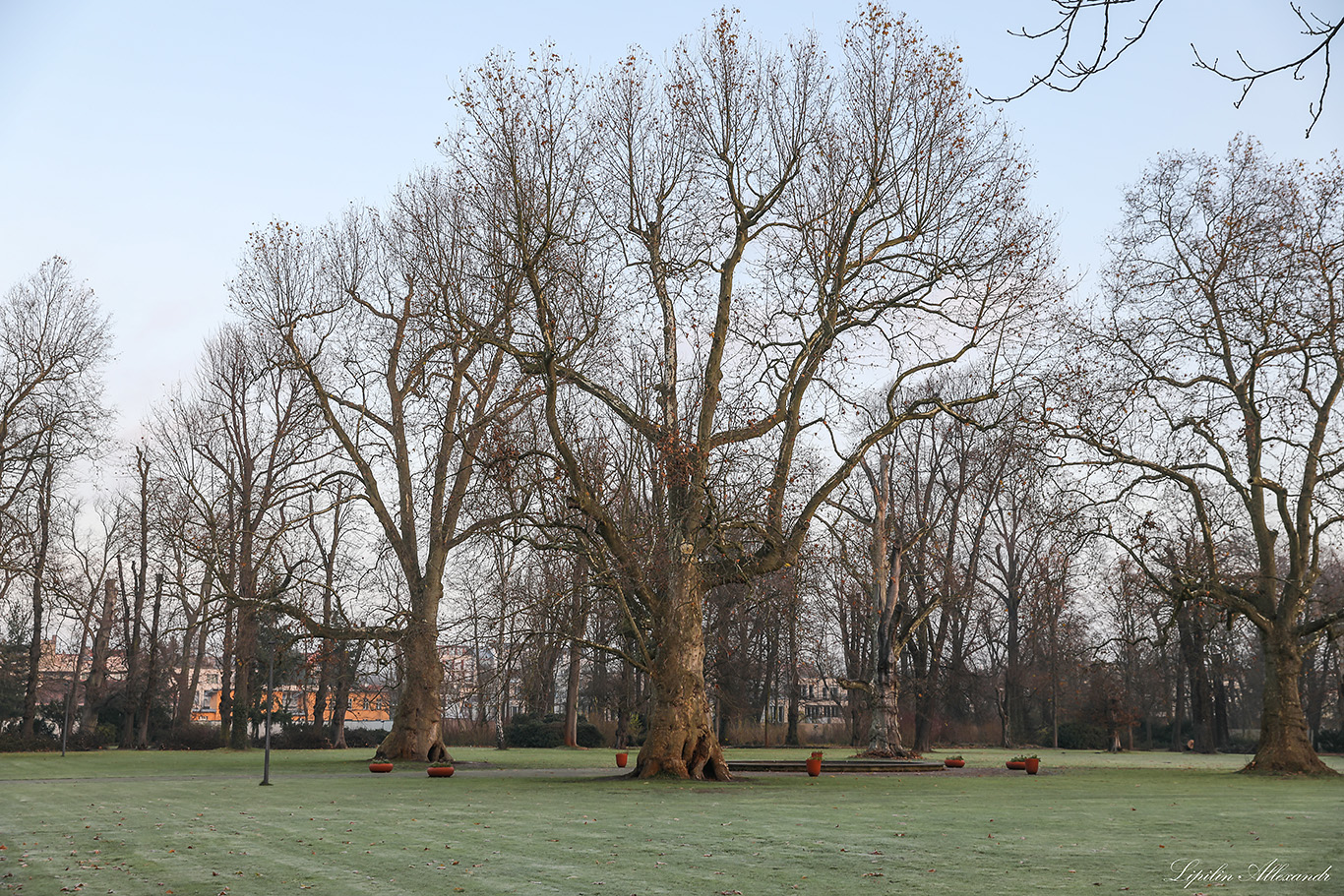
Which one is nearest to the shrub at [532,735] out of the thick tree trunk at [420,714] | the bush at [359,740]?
the bush at [359,740]

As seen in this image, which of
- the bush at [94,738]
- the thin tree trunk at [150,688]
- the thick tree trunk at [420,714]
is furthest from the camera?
the thin tree trunk at [150,688]

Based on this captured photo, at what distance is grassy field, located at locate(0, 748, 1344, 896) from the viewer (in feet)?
26.5

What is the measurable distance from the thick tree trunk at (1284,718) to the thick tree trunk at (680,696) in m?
13.5

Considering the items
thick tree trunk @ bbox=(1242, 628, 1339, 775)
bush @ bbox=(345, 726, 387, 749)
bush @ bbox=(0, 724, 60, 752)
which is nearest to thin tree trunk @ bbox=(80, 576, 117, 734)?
bush @ bbox=(0, 724, 60, 752)

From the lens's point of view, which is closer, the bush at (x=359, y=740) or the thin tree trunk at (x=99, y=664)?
the thin tree trunk at (x=99, y=664)

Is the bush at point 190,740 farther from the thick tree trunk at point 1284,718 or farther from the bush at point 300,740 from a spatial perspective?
the thick tree trunk at point 1284,718

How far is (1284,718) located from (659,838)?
19989 mm

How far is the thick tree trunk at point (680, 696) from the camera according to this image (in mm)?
20344

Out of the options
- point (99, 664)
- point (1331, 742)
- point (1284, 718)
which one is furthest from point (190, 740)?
point (1331, 742)

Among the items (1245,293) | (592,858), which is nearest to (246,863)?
(592,858)

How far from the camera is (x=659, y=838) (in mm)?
10898

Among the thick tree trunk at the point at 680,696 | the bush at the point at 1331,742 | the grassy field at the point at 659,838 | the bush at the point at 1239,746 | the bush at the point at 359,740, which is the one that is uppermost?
the thick tree trunk at the point at 680,696

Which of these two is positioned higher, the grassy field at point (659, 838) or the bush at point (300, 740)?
the grassy field at point (659, 838)

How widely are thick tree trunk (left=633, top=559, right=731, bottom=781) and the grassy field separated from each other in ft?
2.61
